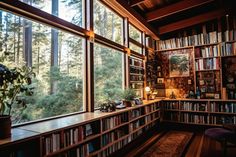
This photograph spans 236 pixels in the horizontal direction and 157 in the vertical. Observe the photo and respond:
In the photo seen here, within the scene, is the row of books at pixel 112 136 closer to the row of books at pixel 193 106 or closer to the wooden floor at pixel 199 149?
the wooden floor at pixel 199 149

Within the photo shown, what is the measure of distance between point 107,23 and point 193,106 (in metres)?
3.32

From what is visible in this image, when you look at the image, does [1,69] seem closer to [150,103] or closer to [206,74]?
[150,103]

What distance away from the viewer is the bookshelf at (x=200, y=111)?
186 inches

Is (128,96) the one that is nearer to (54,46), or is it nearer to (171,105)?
(54,46)

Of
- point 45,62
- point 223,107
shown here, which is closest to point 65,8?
point 45,62

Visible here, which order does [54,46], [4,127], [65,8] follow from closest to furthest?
1. [4,127]
2. [54,46]
3. [65,8]

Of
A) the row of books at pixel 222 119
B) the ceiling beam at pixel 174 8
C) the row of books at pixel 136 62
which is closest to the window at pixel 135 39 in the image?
the row of books at pixel 136 62

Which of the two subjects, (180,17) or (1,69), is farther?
(180,17)

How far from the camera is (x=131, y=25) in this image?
495 cm

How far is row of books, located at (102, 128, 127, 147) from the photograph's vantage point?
9.55 feet

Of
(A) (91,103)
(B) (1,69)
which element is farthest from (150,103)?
(B) (1,69)

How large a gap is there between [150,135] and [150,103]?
0.89 meters

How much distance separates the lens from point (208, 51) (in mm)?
5230

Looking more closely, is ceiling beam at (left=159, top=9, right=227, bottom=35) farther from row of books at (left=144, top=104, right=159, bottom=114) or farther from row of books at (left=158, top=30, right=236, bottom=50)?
row of books at (left=144, top=104, right=159, bottom=114)
